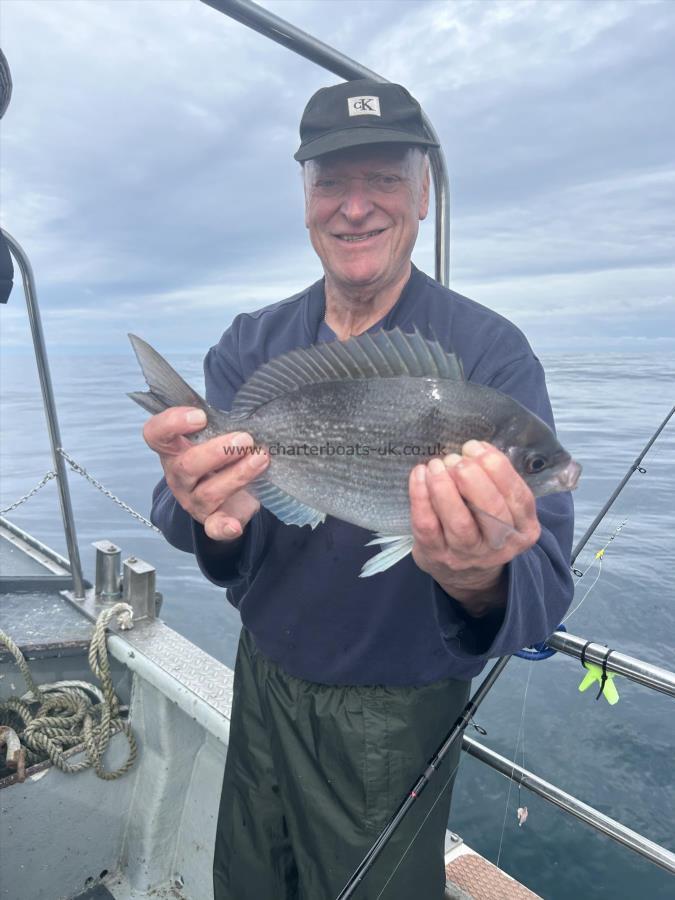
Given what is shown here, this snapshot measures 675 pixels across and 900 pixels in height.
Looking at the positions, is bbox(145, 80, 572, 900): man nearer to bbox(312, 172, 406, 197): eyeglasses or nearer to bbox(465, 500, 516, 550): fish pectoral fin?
bbox(312, 172, 406, 197): eyeglasses

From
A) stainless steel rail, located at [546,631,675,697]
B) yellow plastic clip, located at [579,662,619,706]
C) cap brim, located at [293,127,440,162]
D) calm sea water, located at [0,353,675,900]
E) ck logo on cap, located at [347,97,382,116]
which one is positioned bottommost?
calm sea water, located at [0,353,675,900]

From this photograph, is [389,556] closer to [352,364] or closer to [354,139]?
[352,364]

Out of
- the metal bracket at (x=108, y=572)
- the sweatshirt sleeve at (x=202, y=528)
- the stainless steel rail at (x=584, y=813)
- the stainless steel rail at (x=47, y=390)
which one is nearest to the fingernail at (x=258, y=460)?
the sweatshirt sleeve at (x=202, y=528)

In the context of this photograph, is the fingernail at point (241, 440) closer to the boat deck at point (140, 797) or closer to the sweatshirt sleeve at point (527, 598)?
the sweatshirt sleeve at point (527, 598)

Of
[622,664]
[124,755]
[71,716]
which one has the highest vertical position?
[622,664]

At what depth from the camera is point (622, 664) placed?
2172 millimetres

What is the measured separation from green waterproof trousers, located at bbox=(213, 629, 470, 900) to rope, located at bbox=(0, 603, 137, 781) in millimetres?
1389

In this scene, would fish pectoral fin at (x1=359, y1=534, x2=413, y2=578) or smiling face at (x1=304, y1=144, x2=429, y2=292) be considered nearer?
fish pectoral fin at (x1=359, y1=534, x2=413, y2=578)

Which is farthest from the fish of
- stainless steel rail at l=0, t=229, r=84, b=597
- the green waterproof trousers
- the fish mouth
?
stainless steel rail at l=0, t=229, r=84, b=597

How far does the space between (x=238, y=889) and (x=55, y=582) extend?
2784mm

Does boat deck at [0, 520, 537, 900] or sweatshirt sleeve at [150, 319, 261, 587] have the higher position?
sweatshirt sleeve at [150, 319, 261, 587]

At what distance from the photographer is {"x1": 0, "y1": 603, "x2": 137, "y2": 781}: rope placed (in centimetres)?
331

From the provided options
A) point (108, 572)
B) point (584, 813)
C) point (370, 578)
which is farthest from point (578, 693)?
point (370, 578)

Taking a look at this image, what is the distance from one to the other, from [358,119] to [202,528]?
158cm
